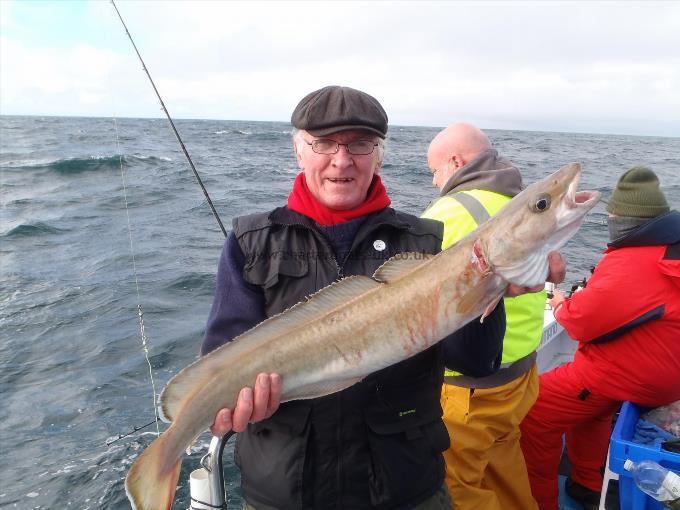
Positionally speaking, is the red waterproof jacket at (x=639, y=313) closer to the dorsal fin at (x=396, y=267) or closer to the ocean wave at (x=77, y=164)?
the dorsal fin at (x=396, y=267)

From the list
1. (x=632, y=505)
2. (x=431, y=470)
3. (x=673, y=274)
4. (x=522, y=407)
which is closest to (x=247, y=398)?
(x=431, y=470)

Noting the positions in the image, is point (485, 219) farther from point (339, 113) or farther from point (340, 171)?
point (339, 113)

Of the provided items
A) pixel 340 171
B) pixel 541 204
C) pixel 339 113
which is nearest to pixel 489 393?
pixel 541 204

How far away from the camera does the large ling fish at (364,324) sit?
2.46 m

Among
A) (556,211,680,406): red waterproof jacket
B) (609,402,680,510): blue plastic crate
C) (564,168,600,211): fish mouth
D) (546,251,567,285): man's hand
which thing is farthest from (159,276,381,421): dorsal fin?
(556,211,680,406): red waterproof jacket

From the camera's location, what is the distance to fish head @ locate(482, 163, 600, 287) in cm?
242

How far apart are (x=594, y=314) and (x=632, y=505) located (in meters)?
1.48

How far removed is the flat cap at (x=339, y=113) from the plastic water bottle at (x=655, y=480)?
9.07 ft

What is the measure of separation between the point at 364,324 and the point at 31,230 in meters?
16.2

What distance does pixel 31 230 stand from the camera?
624 inches

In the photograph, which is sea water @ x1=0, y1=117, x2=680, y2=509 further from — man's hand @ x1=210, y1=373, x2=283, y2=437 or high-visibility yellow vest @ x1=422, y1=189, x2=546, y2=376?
man's hand @ x1=210, y1=373, x2=283, y2=437

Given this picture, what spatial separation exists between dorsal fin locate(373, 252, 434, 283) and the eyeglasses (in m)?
0.57

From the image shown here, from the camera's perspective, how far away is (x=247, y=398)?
2.46m

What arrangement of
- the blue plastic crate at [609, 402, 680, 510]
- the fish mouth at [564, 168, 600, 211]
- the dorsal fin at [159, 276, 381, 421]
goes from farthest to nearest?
the blue plastic crate at [609, 402, 680, 510] < the dorsal fin at [159, 276, 381, 421] < the fish mouth at [564, 168, 600, 211]
